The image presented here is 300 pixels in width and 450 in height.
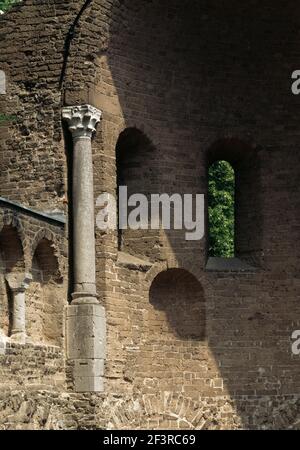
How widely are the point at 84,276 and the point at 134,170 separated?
243cm

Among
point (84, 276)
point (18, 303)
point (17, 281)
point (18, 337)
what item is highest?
point (84, 276)

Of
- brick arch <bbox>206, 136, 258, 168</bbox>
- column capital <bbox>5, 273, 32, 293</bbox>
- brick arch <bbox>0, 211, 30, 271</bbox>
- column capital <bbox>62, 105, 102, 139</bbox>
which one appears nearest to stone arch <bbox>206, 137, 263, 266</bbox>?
brick arch <bbox>206, 136, 258, 168</bbox>

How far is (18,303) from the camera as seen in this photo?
19.6m

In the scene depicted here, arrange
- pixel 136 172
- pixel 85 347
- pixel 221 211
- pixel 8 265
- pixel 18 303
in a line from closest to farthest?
pixel 18 303, pixel 8 265, pixel 85 347, pixel 136 172, pixel 221 211

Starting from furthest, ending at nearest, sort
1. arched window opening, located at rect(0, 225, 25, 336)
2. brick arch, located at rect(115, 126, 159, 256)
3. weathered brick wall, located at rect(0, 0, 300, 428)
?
1. brick arch, located at rect(115, 126, 159, 256)
2. weathered brick wall, located at rect(0, 0, 300, 428)
3. arched window opening, located at rect(0, 225, 25, 336)

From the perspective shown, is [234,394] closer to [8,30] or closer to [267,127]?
[267,127]

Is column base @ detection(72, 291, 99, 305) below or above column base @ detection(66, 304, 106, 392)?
above

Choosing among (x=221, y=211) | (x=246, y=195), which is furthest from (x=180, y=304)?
(x=221, y=211)

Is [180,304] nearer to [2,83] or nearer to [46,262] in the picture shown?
[46,262]

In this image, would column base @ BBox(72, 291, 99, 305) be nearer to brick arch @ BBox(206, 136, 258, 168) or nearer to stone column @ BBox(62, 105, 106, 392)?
stone column @ BBox(62, 105, 106, 392)

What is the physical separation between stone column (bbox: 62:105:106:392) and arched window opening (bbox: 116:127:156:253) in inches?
50.3

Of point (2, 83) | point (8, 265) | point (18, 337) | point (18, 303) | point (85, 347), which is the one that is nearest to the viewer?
point (18, 337)

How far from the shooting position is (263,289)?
22.9 m

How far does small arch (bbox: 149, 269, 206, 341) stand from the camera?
2256 cm
